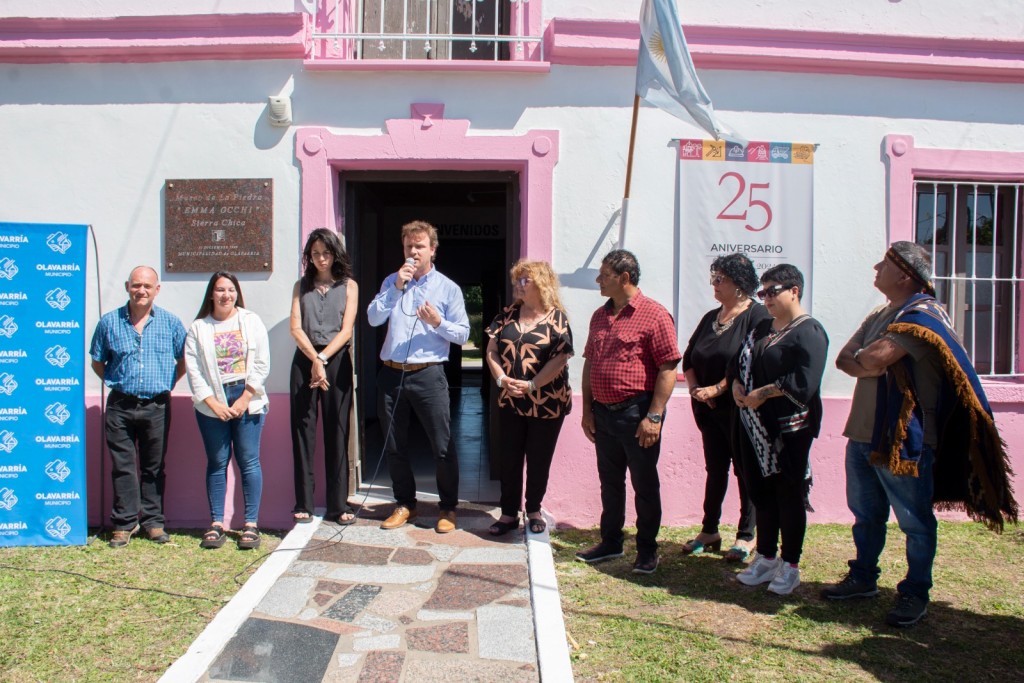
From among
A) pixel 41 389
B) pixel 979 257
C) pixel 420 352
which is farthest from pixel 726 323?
pixel 41 389

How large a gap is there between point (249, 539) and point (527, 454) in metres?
1.87

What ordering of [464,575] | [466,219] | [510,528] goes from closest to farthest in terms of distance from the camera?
[464,575] < [510,528] < [466,219]

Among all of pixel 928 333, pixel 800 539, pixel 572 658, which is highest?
pixel 928 333

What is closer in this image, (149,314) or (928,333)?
(928,333)

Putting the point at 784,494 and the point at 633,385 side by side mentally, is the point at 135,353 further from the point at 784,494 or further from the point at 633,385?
the point at 784,494

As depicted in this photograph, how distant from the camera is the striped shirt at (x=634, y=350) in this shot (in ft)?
14.8

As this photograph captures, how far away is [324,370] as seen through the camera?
5254 millimetres

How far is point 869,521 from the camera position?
13.8 feet

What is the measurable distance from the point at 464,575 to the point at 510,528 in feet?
2.50

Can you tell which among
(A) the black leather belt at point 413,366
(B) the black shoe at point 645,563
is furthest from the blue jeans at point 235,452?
(B) the black shoe at point 645,563

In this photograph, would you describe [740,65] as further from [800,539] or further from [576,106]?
[800,539]

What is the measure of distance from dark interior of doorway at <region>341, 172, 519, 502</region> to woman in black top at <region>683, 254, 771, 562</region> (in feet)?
5.54

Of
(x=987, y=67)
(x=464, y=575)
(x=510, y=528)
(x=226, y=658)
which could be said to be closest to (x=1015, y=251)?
(x=987, y=67)

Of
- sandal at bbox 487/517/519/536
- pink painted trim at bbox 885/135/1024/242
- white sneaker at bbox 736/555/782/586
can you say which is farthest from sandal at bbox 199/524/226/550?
pink painted trim at bbox 885/135/1024/242
